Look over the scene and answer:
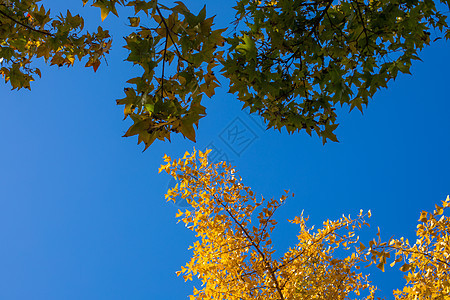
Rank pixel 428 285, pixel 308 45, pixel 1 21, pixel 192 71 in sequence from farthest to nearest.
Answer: pixel 428 285 → pixel 308 45 → pixel 1 21 → pixel 192 71

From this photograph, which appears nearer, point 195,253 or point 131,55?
point 131,55

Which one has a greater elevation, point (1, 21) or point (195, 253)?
point (1, 21)

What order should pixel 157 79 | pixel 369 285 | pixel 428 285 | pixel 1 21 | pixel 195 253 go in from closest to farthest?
pixel 157 79 → pixel 1 21 → pixel 428 285 → pixel 195 253 → pixel 369 285

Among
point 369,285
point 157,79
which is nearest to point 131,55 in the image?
point 157,79

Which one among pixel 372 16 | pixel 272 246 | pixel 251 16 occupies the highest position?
pixel 251 16

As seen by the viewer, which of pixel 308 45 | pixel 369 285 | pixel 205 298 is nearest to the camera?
pixel 308 45

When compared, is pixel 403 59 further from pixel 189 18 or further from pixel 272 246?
pixel 272 246

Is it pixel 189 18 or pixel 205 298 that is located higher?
pixel 189 18

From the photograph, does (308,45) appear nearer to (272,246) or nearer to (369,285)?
(272,246)

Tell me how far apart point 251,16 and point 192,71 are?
1.06 metres

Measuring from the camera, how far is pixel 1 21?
2.10 meters

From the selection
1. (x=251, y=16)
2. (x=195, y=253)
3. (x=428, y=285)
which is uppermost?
(x=251, y=16)

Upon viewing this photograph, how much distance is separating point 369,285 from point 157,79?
422cm

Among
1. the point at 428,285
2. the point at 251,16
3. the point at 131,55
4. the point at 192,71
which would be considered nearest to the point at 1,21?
the point at 131,55
